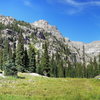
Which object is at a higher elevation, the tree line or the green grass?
the tree line

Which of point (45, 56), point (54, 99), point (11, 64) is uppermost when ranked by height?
point (45, 56)

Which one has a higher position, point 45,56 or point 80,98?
point 45,56

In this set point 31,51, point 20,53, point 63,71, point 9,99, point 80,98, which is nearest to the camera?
point 9,99

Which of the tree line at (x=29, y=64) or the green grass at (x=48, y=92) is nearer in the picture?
the green grass at (x=48, y=92)

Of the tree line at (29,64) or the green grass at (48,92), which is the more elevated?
the tree line at (29,64)

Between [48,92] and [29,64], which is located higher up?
[29,64]

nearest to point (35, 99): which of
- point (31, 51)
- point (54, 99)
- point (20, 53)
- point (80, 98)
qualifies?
point (54, 99)

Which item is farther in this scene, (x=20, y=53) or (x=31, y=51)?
(x=31, y=51)

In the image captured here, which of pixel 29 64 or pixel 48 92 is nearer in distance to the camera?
pixel 48 92

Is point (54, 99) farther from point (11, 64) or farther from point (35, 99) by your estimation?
point (11, 64)

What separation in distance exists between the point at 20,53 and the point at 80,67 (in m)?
79.6

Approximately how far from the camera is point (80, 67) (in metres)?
156

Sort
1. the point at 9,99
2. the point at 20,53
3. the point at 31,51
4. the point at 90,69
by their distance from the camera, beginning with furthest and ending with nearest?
the point at 90,69
the point at 31,51
the point at 20,53
the point at 9,99

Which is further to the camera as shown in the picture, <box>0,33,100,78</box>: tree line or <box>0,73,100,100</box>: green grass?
<box>0,33,100,78</box>: tree line
